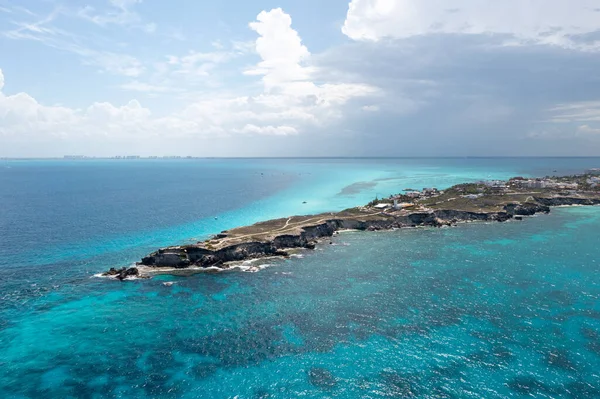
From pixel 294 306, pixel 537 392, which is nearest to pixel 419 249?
pixel 294 306

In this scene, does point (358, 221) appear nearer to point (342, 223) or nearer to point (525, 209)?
point (342, 223)

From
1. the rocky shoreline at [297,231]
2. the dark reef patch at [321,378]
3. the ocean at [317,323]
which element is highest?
the rocky shoreline at [297,231]

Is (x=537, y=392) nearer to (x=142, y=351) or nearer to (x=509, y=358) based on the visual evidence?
(x=509, y=358)

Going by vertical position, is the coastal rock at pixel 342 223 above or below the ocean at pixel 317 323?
above

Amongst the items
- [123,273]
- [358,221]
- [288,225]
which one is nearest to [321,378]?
[123,273]

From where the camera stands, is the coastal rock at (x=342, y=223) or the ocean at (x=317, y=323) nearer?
the ocean at (x=317, y=323)

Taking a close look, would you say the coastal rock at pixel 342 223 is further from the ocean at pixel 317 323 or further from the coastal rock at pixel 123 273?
the ocean at pixel 317 323

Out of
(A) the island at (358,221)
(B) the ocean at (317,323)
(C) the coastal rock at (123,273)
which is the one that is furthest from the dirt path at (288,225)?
(C) the coastal rock at (123,273)
